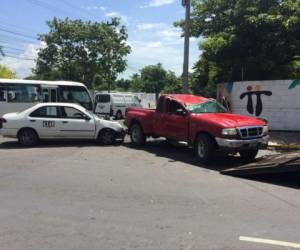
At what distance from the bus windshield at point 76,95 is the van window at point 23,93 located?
47.7 inches

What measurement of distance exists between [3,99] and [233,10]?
11577 mm

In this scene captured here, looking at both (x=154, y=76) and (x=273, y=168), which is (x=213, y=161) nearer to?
(x=273, y=168)

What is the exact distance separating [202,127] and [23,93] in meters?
13.0

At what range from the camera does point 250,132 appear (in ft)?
40.5

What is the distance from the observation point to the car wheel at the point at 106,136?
645 inches

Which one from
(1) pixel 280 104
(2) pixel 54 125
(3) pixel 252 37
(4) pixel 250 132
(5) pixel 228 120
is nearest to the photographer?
(4) pixel 250 132

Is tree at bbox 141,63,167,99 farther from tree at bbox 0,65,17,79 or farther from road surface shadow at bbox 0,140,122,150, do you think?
road surface shadow at bbox 0,140,122,150

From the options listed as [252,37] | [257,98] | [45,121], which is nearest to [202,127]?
[45,121]

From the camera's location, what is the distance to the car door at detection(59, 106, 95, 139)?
16.0 metres

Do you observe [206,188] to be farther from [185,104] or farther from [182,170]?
[185,104]

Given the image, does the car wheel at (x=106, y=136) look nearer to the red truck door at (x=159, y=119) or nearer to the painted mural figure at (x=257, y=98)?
the red truck door at (x=159, y=119)

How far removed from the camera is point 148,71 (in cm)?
9869

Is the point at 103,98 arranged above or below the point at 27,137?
above

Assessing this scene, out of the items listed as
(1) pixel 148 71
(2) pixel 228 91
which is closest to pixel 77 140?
(2) pixel 228 91
